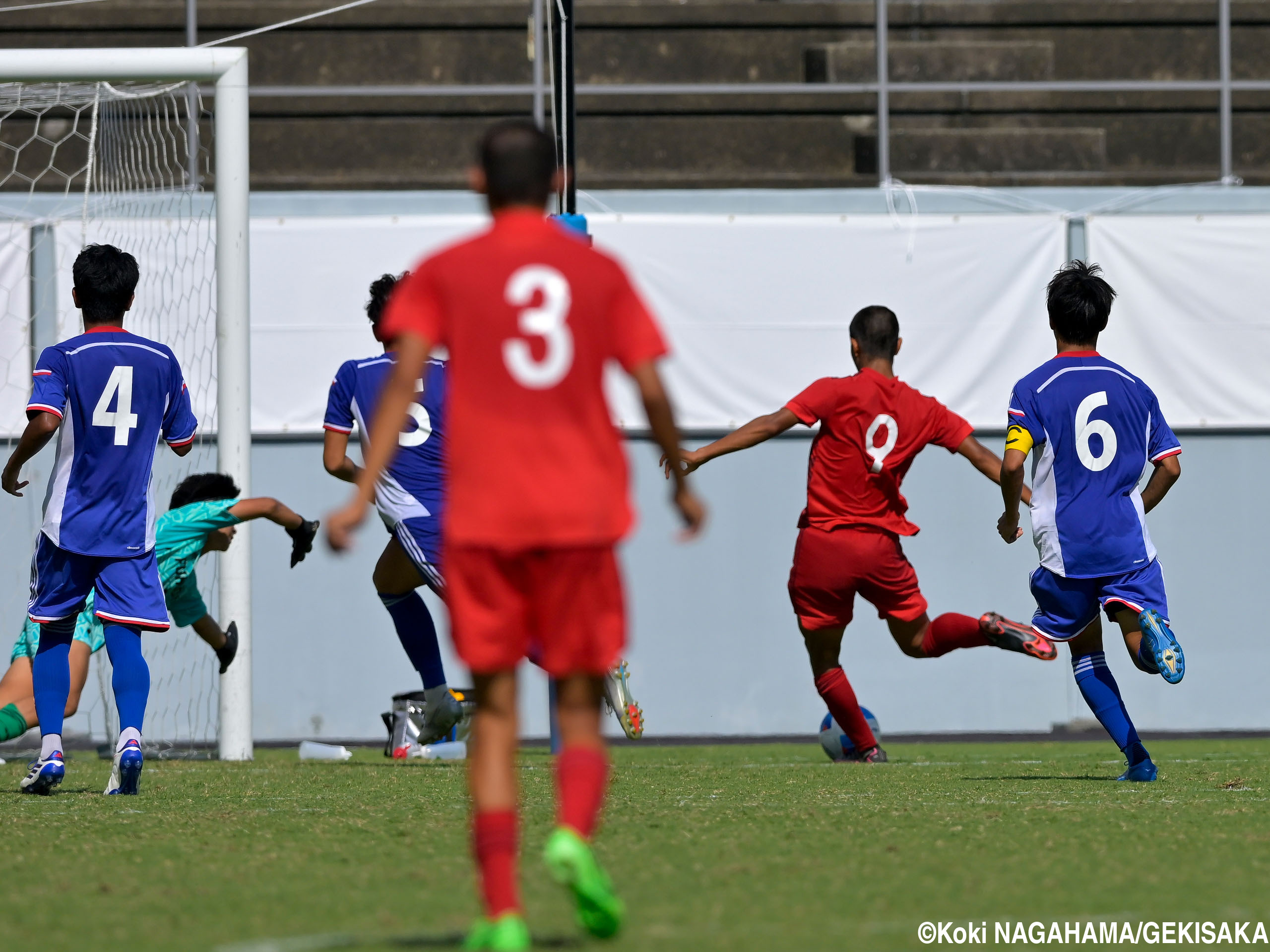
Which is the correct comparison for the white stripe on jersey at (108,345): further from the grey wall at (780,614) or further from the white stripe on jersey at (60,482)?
the grey wall at (780,614)

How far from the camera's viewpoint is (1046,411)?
7059mm

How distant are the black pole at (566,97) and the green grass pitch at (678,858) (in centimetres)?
298

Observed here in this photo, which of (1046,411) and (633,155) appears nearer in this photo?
(1046,411)

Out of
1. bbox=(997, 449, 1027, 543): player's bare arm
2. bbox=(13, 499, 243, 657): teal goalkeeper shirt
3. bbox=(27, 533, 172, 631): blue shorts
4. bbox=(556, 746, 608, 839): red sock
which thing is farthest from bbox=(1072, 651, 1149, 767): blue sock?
bbox=(556, 746, 608, 839): red sock

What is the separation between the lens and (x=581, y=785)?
339 cm

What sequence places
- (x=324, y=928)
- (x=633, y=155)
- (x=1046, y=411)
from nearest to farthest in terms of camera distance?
(x=324, y=928) < (x=1046, y=411) < (x=633, y=155)

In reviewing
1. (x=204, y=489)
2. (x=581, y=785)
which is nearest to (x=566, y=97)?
(x=204, y=489)

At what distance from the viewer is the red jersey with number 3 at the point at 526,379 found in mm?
3355

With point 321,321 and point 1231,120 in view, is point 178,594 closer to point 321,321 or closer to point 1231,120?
point 321,321

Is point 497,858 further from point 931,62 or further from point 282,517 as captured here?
point 931,62

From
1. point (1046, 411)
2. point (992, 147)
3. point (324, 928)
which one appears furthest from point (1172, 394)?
point (324, 928)

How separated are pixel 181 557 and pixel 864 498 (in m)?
3.00

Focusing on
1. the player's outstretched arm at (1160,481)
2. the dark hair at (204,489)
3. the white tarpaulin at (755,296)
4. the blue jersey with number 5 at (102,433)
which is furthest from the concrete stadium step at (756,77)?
the blue jersey with number 5 at (102,433)

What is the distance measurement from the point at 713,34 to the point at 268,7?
322cm
